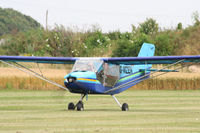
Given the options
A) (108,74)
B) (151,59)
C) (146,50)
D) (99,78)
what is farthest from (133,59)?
(146,50)

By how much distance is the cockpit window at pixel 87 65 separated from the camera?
61.0 feet

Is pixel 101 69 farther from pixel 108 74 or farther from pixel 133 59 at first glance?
pixel 133 59

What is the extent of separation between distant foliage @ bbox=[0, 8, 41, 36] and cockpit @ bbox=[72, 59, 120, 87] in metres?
108

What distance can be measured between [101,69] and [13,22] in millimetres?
120039

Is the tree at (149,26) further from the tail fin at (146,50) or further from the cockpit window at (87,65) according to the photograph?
the cockpit window at (87,65)

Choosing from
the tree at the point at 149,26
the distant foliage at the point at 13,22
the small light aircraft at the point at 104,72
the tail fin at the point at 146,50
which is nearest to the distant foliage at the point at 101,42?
the tree at the point at 149,26

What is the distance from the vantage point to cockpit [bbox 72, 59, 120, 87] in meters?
18.7

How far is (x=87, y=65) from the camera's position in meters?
18.7

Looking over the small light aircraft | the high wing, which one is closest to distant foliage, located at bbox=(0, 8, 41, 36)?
the high wing

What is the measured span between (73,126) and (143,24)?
61.8 metres

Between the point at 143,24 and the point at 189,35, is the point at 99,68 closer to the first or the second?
the point at 189,35

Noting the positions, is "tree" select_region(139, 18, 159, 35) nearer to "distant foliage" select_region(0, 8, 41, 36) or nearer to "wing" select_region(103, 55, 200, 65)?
"wing" select_region(103, 55, 200, 65)

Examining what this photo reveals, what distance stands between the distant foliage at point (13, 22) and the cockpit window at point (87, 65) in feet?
357

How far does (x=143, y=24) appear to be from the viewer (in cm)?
7419
